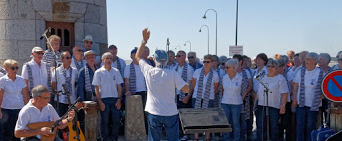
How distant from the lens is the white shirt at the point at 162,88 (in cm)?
473

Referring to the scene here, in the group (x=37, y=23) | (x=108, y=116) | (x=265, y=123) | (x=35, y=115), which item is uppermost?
(x=37, y=23)

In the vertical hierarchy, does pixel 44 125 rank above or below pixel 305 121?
above

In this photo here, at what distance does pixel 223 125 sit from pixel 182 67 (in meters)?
3.14

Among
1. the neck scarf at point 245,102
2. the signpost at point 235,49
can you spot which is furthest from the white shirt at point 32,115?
the signpost at point 235,49

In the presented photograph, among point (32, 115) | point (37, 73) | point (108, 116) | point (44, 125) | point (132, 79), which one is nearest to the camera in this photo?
point (32, 115)

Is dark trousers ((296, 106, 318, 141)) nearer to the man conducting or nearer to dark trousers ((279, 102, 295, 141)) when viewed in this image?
dark trousers ((279, 102, 295, 141))

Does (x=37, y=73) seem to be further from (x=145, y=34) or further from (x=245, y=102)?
(x=245, y=102)

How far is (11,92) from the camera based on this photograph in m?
5.89

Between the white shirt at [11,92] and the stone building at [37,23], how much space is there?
2.44 meters

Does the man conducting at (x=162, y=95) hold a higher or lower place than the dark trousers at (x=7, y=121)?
higher

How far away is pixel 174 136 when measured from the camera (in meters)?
4.86

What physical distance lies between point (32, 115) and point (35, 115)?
1.6 inches

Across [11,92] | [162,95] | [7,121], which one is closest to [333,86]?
[162,95]

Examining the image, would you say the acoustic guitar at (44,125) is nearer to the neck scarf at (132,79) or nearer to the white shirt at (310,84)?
the neck scarf at (132,79)
